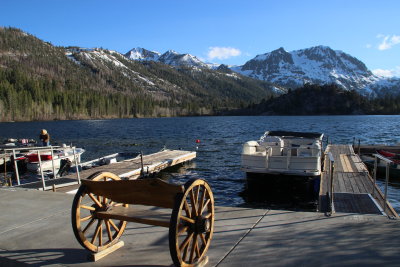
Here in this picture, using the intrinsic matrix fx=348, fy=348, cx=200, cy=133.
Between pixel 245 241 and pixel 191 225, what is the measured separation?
1.44m

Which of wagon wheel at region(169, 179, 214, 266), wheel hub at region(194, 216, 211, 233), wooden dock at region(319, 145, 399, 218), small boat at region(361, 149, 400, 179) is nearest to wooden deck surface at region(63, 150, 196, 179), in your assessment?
wooden dock at region(319, 145, 399, 218)

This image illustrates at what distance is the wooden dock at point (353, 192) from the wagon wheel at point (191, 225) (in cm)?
569

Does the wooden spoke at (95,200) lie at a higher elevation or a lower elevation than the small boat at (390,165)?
higher

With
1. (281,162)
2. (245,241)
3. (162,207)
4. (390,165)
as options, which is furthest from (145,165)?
(162,207)

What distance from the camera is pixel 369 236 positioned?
19.1 feet

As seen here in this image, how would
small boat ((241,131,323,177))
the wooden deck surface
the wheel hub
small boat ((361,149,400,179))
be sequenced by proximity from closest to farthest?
the wheel hub
small boat ((241,131,323,177))
the wooden deck surface
small boat ((361,149,400,179))

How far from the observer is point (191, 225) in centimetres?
485

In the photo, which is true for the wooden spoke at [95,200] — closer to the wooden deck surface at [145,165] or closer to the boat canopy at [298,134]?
the wooden deck surface at [145,165]

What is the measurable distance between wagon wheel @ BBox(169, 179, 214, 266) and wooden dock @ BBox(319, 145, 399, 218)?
5.69 meters

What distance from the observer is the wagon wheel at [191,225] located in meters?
4.26

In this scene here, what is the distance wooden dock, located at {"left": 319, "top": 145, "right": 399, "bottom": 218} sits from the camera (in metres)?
12.0

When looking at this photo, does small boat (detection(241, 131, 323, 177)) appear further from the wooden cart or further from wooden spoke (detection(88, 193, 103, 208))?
wooden spoke (detection(88, 193, 103, 208))

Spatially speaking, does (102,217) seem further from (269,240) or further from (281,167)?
(281,167)

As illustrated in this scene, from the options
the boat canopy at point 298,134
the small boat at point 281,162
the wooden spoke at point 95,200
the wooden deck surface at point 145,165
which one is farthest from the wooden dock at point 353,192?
the wooden deck surface at point 145,165
